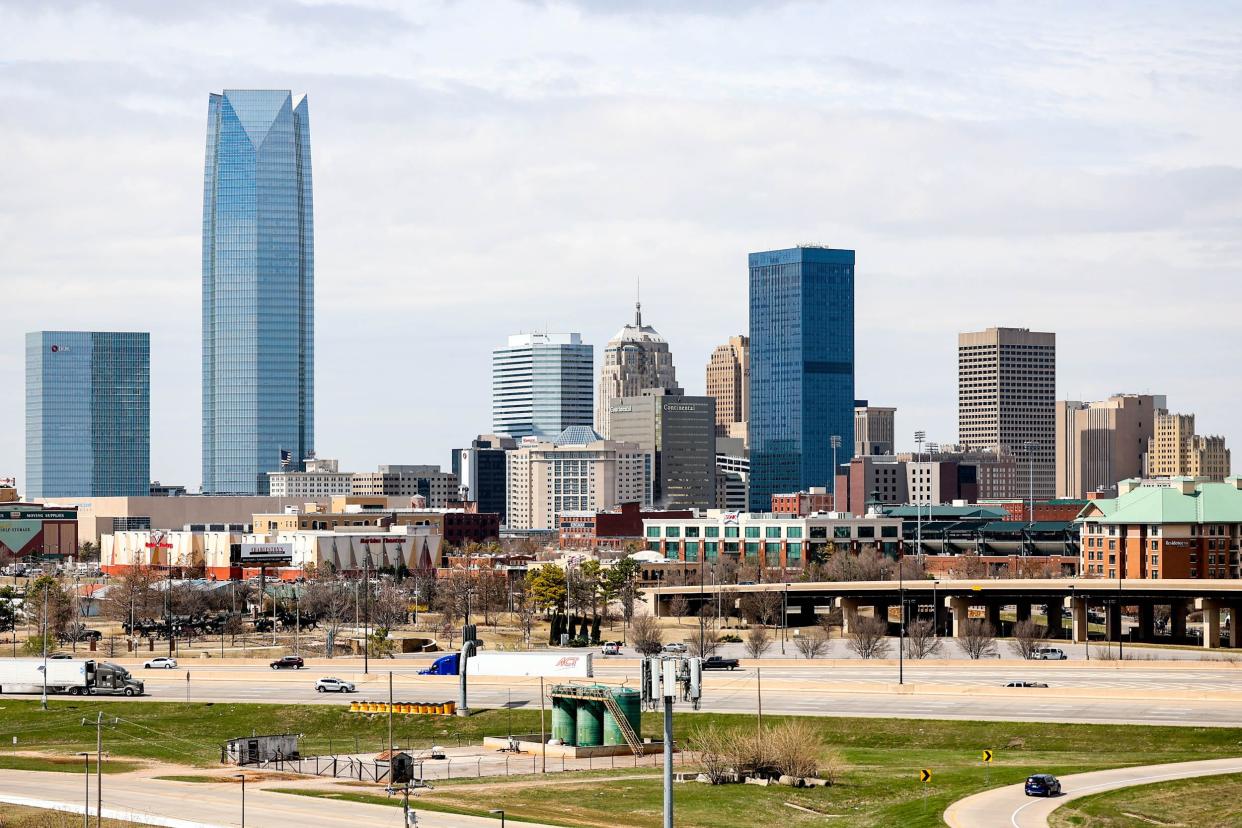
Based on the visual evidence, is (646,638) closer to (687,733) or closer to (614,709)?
(687,733)

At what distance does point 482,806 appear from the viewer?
93.6m

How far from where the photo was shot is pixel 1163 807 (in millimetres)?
90438

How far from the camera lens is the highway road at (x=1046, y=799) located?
281 feet

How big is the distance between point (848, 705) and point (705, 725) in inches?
451

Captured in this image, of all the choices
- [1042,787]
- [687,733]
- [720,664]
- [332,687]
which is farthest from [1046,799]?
[332,687]

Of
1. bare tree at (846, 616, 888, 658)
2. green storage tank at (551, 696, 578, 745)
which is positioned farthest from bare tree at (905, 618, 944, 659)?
green storage tank at (551, 696, 578, 745)

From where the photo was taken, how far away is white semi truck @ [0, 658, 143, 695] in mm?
145125

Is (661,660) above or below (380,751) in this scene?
above

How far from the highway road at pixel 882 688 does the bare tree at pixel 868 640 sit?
15.6 metres

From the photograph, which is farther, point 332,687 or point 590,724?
point 332,687

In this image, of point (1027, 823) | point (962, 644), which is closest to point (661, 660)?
point (1027, 823)

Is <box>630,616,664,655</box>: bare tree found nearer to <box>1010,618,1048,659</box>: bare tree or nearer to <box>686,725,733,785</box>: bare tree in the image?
<box>1010,618,1048,659</box>: bare tree

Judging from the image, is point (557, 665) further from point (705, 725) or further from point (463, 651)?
point (705, 725)

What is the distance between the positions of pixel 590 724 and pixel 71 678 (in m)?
51.1
